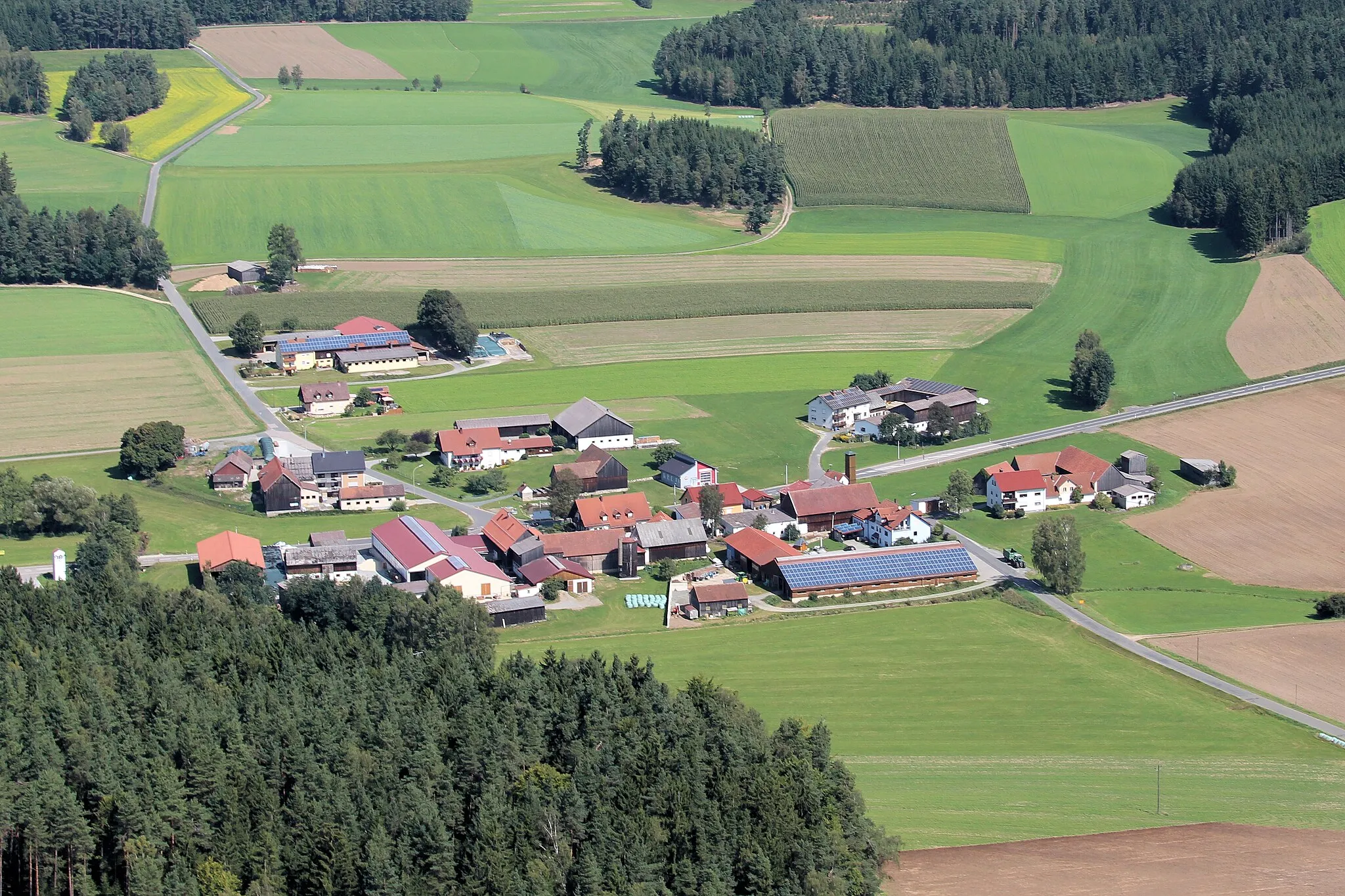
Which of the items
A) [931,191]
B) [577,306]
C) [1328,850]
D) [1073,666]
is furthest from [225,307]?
[1328,850]

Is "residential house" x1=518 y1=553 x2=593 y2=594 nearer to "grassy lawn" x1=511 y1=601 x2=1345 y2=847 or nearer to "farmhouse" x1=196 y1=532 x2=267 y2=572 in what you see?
"grassy lawn" x1=511 y1=601 x2=1345 y2=847

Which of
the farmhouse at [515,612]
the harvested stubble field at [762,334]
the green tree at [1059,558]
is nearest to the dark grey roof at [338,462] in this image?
the farmhouse at [515,612]

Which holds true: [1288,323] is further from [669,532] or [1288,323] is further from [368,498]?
[368,498]

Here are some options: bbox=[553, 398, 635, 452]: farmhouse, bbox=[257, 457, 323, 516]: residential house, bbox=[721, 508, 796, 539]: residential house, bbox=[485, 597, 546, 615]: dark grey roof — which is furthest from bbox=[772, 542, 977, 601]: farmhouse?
bbox=[257, 457, 323, 516]: residential house

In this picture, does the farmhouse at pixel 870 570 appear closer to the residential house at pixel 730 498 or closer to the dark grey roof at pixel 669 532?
the dark grey roof at pixel 669 532

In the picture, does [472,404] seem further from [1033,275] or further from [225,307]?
[1033,275]

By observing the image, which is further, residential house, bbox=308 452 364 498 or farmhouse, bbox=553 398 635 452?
farmhouse, bbox=553 398 635 452

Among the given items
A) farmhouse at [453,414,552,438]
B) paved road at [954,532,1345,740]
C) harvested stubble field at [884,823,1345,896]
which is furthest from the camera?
farmhouse at [453,414,552,438]

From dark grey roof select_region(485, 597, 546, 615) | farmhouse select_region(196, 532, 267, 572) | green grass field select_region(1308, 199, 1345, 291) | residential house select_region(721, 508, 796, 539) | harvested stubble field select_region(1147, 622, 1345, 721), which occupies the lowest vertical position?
dark grey roof select_region(485, 597, 546, 615)
